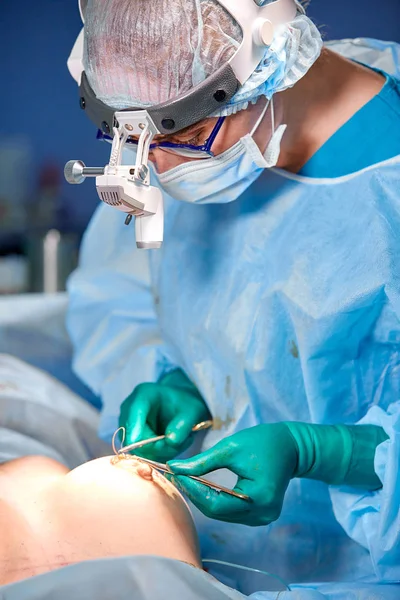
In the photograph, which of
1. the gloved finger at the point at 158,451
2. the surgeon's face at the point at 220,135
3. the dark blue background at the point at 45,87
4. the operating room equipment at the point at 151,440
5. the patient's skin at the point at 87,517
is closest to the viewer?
the patient's skin at the point at 87,517

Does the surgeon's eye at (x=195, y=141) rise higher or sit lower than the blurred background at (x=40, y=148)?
higher

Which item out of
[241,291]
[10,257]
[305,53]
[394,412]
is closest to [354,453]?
[394,412]

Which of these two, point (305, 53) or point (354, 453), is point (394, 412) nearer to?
point (354, 453)

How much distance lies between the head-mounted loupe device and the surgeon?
0.04 feet

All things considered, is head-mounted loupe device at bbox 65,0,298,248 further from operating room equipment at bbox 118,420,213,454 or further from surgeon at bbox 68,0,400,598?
operating room equipment at bbox 118,420,213,454

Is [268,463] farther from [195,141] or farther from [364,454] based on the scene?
[195,141]

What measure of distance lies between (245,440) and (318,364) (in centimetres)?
23

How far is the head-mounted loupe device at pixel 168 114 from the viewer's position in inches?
50.8

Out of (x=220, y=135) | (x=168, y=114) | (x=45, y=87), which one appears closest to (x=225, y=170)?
A: (x=220, y=135)

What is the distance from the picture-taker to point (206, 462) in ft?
4.45

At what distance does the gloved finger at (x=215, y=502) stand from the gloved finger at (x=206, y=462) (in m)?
0.02

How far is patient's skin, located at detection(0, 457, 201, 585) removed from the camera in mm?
1259

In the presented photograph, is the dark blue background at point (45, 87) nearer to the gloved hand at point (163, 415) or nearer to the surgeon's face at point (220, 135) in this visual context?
the gloved hand at point (163, 415)

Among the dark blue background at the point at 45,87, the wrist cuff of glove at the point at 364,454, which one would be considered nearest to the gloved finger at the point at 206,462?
the wrist cuff of glove at the point at 364,454
